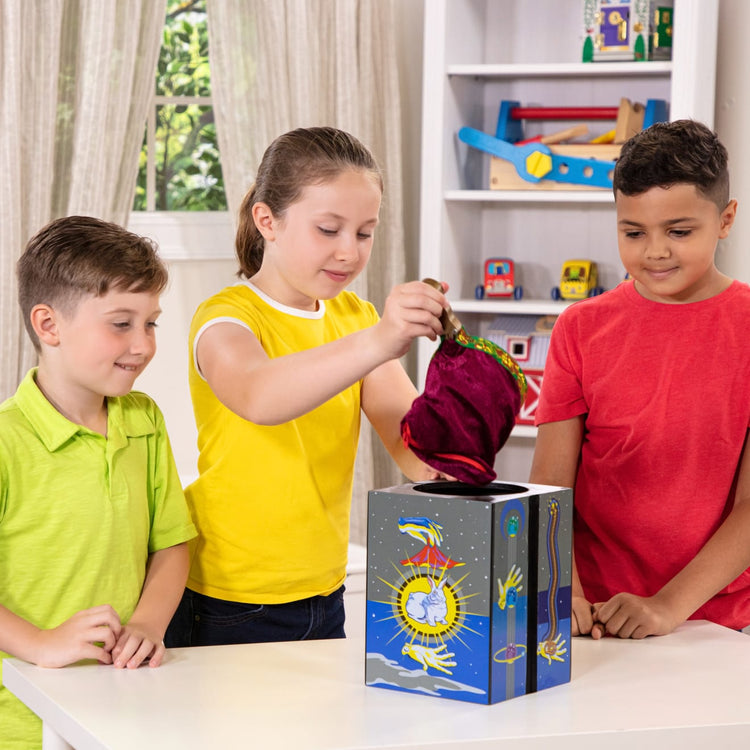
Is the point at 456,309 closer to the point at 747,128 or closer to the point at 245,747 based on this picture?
the point at 747,128

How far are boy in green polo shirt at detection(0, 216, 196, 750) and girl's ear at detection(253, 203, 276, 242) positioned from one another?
0.14 m

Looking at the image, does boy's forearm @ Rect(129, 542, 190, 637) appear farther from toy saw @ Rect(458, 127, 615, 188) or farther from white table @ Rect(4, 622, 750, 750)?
toy saw @ Rect(458, 127, 615, 188)

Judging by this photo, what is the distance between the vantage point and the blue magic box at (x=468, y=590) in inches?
38.1

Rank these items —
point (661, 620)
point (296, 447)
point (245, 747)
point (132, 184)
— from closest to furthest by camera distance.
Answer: point (245, 747), point (661, 620), point (296, 447), point (132, 184)

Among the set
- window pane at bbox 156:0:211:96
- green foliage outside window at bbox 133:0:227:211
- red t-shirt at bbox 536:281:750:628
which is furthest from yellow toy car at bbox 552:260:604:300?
red t-shirt at bbox 536:281:750:628

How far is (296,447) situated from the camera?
1359 millimetres

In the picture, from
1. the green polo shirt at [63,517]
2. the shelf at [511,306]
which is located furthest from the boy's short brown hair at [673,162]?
the shelf at [511,306]

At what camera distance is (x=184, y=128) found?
3.01 metres

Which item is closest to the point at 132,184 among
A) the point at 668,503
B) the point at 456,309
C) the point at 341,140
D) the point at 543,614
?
the point at 456,309

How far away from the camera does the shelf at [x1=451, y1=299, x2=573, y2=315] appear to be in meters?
2.91

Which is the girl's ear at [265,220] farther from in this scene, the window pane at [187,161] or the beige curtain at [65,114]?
the window pane at [187,161]

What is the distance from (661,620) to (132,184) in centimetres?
175

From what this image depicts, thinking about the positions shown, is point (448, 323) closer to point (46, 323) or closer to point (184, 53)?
point (46, 323)

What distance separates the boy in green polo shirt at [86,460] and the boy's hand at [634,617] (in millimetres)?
485
